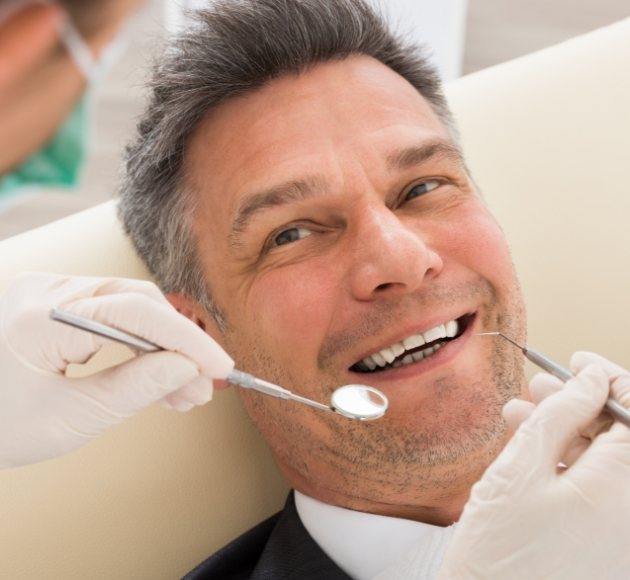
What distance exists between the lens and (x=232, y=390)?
5.29 ft

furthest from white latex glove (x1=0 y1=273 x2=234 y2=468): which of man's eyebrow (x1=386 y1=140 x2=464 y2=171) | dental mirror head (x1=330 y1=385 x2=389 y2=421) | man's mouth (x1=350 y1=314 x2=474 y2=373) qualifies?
man's eyebrow (x1=386 y1=140 x2=464 y2=171)

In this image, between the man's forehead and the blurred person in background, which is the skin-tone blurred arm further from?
the man's forehead

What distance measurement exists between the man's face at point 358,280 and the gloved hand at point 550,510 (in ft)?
0.85

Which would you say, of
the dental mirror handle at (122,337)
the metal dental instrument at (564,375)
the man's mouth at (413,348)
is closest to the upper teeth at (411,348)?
the man's mouth at (413,348)

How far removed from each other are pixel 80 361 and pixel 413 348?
479 millimetres

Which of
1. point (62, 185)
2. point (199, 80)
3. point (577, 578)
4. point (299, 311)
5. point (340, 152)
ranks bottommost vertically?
point (577, 578)

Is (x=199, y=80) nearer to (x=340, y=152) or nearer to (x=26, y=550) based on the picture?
(x=340, y=152)

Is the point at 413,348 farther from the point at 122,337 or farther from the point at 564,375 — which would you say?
the point at 122,337

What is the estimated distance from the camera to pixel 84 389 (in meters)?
1.14

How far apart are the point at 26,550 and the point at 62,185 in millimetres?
1115

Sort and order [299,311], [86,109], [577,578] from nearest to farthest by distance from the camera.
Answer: [86,109] < [577,578] < [299,311]

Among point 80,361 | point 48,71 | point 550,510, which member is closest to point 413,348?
point 550,510

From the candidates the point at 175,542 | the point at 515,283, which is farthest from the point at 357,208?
the point at 175,542

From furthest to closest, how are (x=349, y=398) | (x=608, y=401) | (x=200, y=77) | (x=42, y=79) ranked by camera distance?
(x=200, y=77) → (x=349, y=398) → (x=608, y=401) → (x=42, y=79)
